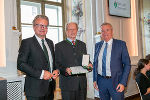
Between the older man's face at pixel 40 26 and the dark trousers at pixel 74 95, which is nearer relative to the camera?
the older man's face at pixel 40 26

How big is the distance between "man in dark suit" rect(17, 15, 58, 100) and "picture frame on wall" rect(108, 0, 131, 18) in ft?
12.0

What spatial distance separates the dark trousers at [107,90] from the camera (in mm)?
2381

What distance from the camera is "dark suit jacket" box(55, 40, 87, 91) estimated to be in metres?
2.26

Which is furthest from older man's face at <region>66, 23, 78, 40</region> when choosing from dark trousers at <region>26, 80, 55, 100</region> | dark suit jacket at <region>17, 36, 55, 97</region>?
dark trousers at <region>26, 80, 55, 100</region>

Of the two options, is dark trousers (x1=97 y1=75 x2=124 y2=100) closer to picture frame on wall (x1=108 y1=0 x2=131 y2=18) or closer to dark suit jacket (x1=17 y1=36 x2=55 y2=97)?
dark suit jacket (x1=17 y1=36 x2=55 y2=97)

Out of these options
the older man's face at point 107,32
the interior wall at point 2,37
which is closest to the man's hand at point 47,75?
the older man's face at point 107,32

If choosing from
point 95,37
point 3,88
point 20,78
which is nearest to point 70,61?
point 3,88

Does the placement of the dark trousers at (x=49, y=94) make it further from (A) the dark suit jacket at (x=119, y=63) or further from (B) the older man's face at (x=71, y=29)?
(A) the dark suit jacket at (x=119, y=63)

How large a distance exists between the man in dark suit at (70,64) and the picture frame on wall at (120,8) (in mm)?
3170

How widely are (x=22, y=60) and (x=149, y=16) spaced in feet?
18.9

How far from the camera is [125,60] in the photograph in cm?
241

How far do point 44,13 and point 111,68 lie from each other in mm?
3482

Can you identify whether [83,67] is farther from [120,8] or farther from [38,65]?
[120,8]

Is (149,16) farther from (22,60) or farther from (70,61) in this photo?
(22,60)
